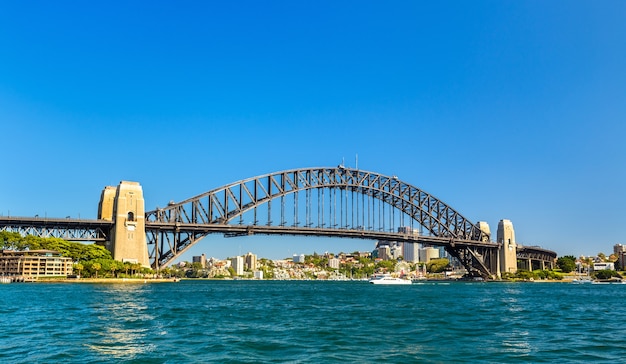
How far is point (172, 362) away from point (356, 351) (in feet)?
19.0

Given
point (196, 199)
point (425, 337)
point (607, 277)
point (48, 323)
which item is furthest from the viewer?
point (607, 277)

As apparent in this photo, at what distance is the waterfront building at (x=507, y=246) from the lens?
138m

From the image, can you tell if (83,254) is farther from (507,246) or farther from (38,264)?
(507,246)

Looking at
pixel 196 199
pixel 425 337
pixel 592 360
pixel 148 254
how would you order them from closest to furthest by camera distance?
pixel 592 360, pixel 425 337, pixel 148 254, pixel 196 199

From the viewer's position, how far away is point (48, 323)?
26391 mm

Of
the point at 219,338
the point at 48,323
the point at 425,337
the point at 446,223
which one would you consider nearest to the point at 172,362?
Answer: the point at 219,338

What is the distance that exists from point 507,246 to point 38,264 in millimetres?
96783

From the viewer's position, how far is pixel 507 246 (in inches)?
5453

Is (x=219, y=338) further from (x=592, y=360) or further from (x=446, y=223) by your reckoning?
(x=446, y=223)

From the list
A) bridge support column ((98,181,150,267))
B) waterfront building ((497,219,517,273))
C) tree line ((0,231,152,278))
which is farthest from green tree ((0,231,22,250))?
waterfront building ((497,219,517,273))

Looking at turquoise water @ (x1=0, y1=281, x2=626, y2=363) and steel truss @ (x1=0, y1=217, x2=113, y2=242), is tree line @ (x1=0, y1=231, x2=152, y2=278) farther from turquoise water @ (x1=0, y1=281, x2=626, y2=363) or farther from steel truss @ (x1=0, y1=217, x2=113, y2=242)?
turquoise water @ (x1=0, y1=281, x2=626, y2=363)

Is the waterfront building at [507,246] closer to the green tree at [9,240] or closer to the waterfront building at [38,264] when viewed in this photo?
the waterfront building at [38,264]

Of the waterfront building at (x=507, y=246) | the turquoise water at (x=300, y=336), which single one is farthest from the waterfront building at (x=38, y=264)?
the waterfront building at (x=507, y=246)

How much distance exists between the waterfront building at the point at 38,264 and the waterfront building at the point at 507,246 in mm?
91251
